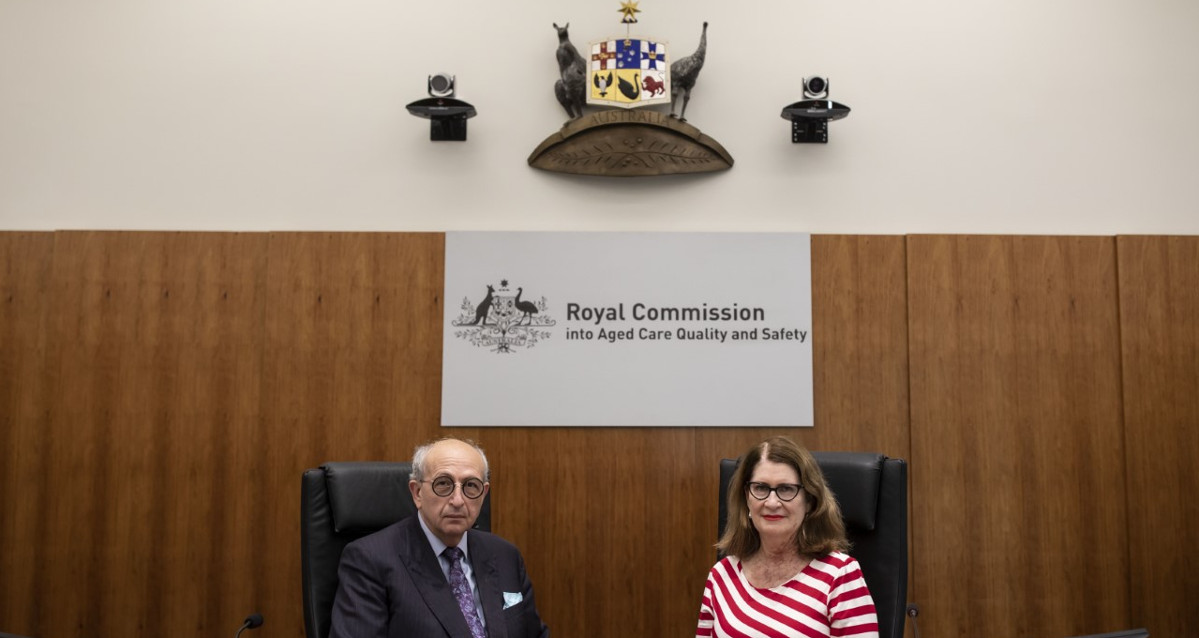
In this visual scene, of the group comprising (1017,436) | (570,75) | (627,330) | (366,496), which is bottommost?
(366,496)

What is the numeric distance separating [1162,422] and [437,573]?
3.23m

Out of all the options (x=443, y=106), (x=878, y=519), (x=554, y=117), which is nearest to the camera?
(x=878, y=519)

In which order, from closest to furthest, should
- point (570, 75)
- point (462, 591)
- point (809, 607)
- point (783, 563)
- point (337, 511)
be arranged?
point (809, 607) → point (783, 563) → point (462, 591) → point (337, 511) → point (570, 75)

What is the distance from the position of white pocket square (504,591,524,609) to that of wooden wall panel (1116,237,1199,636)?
2.79 m

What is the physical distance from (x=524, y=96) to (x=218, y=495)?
221 centimetres

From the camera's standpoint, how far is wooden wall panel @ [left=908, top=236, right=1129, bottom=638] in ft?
12.0

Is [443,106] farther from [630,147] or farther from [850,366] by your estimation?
[850,366]

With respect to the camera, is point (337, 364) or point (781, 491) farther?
point (337, 364)

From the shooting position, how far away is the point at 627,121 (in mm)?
3805

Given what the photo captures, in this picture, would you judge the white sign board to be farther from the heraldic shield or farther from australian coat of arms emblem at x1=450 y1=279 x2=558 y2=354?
the heraldic shield

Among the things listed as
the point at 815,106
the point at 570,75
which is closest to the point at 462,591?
the point at 570,75

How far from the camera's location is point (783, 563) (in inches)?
87.3

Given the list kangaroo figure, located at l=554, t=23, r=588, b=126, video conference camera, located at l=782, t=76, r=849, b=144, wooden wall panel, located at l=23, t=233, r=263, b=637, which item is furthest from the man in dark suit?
video conference camera, located at l=782, t=76, r=849, b=144

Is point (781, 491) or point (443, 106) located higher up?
point (443, 106)
